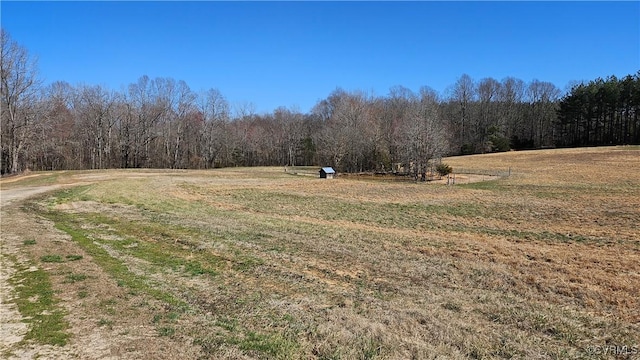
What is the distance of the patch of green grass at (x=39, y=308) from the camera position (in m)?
5.12

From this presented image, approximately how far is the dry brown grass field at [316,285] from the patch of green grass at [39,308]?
0.09ft

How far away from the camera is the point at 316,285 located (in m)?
7.48

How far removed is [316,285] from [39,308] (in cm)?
443

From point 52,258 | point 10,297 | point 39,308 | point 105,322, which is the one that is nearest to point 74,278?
point 10,297

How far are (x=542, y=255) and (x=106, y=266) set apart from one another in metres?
10.1

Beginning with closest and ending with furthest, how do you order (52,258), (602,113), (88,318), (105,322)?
(105,322), (88,318), (52,258), (602,113)

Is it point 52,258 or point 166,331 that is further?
point 52,258

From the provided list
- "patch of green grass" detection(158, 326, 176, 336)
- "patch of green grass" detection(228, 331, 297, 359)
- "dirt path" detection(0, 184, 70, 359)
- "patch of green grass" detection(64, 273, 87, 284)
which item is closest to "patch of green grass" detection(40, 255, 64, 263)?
"dirt path" detection(0, 184, 70, 359)

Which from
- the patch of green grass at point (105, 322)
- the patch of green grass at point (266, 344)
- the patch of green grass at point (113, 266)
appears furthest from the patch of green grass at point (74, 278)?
the patch of green grass at point (266, 344)

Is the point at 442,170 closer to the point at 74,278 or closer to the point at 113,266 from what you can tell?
the point at 113,266

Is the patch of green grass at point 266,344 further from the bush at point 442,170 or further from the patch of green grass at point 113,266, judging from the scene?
the bush at point 442,170

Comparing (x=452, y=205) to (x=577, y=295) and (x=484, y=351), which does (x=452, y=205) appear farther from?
(x=484, y=351)

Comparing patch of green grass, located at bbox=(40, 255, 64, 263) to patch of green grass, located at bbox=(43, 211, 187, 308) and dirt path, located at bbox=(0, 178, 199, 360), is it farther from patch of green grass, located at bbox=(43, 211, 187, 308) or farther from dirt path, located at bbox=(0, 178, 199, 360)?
patch of green grass, located at bbox=(43, 211, 187, 308)

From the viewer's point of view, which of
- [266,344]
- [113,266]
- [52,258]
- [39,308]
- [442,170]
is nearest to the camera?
[266,344]
